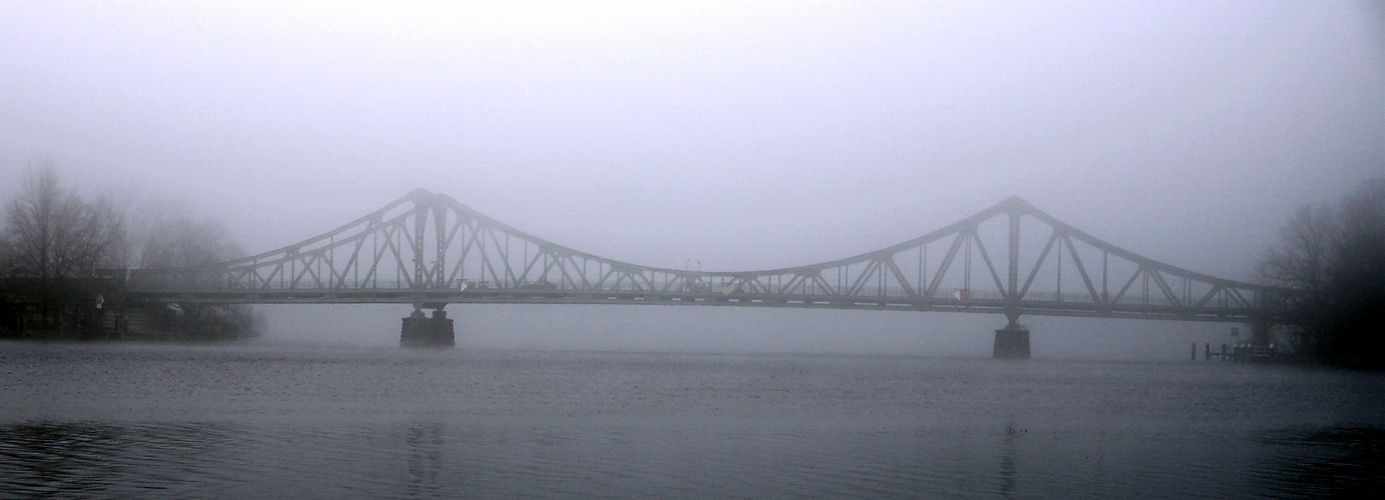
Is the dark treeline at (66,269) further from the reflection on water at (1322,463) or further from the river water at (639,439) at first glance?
the reflection on water at (1322,463)

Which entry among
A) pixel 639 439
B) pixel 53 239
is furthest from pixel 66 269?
pixel 639 439

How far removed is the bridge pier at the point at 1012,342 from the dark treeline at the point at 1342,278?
25688 millimetres

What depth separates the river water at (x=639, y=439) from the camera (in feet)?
47.4

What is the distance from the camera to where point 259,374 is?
36125 millimetres

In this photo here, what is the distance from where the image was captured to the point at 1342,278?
1907 inches

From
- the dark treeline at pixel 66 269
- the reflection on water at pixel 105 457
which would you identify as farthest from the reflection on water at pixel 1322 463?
the dark treeline at pixel 66 269

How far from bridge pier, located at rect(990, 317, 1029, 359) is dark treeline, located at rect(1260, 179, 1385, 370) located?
25.7m

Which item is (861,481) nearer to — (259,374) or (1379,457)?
(1379,457)

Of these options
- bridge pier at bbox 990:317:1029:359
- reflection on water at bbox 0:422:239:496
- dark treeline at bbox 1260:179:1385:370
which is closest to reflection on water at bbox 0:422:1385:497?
reflection on water at bbox 0:422:239:496

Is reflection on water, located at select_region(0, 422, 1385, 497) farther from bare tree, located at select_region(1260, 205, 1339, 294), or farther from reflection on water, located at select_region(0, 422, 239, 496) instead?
bare tree, located at select_region(1260, 205, 1339, 294)

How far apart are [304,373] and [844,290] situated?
57057mm

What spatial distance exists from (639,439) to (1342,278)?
125 ft

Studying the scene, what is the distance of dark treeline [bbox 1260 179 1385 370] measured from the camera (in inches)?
1805

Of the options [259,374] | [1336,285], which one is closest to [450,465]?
[259,374]
